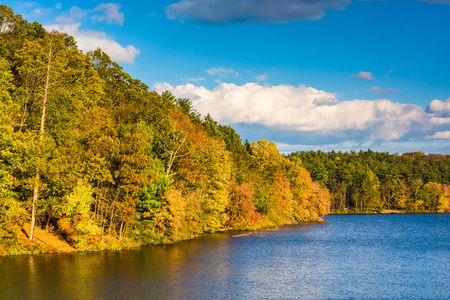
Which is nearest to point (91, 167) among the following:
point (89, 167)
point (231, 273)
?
point (89, 167)

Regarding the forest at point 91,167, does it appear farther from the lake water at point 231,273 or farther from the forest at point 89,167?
the lake water at point 231,273

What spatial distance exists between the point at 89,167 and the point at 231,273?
22.1 m

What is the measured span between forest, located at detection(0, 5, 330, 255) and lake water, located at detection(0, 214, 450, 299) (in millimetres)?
4418

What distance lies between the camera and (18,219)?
46438 mm

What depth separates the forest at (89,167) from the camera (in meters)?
45.8

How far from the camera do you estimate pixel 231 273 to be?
3988 centimetres

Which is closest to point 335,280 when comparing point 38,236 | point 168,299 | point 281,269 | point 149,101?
point 281,269

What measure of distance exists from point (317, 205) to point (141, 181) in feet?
263

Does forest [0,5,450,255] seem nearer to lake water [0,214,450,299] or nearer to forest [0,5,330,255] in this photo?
forest [0,5,330,255]

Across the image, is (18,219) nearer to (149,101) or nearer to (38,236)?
(38,236)

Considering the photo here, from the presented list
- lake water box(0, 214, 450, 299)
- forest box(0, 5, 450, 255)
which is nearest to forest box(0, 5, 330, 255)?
forest box(0, 5, 450, 255)

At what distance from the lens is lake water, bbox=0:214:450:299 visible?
32188 millimetres

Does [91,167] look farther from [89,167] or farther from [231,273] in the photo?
[231,273]

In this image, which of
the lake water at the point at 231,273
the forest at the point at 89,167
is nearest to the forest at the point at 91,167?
the forest at the point at 89,167
